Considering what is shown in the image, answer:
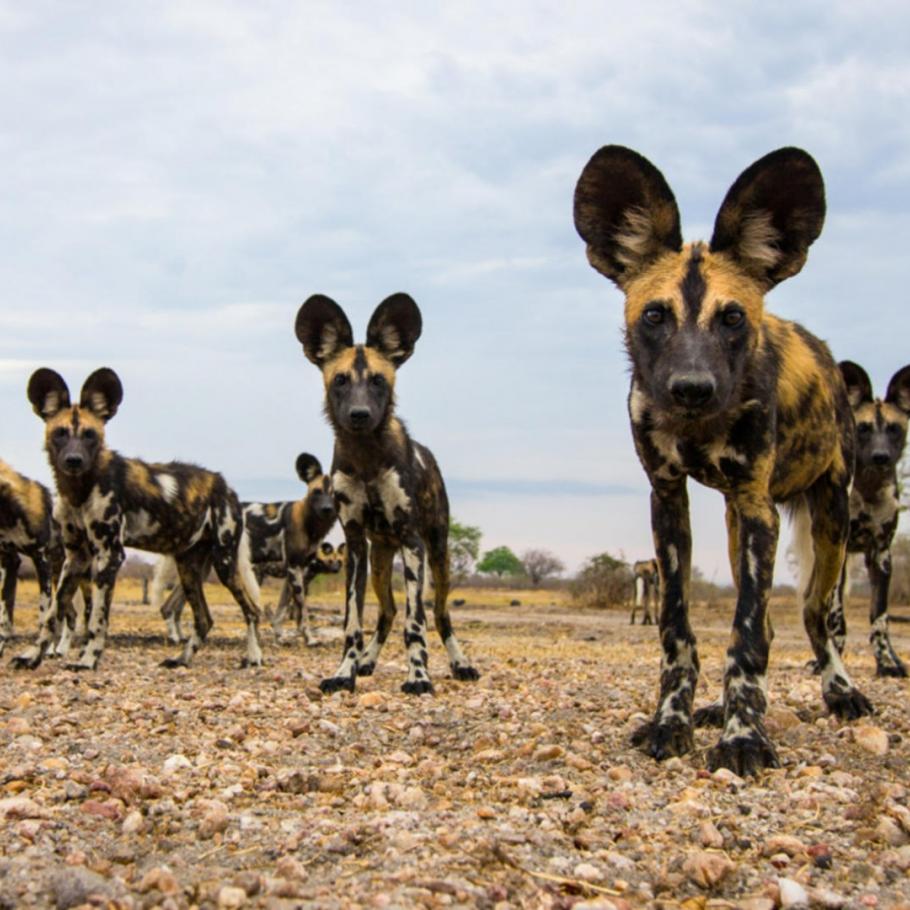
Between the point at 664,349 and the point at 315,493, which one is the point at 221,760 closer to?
the point at 664,349

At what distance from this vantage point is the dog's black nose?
13.9 ft

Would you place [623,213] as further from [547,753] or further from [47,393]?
[47,393]

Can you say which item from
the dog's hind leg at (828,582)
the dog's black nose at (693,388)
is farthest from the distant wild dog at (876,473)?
the dog's black nose at (693,388)

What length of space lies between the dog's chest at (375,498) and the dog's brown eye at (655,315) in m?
3.81

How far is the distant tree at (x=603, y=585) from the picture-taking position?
107 ft

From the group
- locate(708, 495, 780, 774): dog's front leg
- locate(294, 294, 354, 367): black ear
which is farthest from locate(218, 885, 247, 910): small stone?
locate(294, 294, 354, 367): black ear

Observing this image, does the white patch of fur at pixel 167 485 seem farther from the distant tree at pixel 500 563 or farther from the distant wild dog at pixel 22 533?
the distant tree at pixel 500 563

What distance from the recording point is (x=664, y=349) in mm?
4480

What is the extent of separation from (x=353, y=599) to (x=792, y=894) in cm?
531

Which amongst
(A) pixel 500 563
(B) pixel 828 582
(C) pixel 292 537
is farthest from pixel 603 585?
(A) pixel 500 563

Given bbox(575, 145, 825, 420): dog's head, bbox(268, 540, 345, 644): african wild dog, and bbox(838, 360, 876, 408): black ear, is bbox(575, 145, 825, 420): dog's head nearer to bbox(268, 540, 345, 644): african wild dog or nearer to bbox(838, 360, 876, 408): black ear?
bbox(838, 360, 876, 408): black ear

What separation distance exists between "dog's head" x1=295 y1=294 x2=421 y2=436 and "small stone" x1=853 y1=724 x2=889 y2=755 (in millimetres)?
4018

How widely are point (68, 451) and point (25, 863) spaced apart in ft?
23.4

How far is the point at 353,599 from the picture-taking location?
26.3 ft
